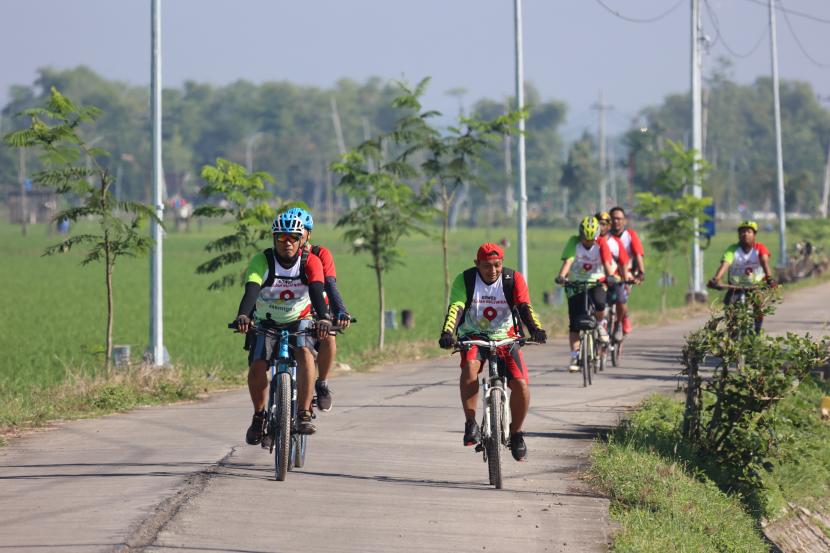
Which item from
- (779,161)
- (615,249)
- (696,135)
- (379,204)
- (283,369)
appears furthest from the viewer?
(779,161)

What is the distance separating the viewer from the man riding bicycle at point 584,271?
17891 millimetres

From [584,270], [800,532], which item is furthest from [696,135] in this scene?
[800,532]

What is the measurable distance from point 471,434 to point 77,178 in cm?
859

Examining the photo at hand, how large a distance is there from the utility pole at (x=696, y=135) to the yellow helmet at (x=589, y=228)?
16.3 meters

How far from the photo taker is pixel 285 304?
10.9m

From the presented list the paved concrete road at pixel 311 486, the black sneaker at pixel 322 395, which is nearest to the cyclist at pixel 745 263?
the paved concrete road at pixel 311 486

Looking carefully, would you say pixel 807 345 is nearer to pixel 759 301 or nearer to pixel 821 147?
pixel 759 301

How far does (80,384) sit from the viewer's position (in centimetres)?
1614

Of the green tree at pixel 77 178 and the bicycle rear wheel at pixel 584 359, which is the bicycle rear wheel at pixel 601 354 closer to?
the bicycle rear wheel at pixel 584 359

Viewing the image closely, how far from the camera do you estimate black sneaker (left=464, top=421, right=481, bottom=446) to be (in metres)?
10.7

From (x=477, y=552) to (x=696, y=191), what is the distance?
28.8 metres

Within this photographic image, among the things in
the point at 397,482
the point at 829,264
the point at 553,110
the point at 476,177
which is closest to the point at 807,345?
the point at 397,482

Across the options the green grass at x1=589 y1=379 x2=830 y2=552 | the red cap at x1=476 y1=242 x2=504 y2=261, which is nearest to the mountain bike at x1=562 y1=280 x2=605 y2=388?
the green grass at x1=589 y1=379 x2=830 y2=552

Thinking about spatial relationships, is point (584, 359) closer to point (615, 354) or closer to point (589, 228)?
point (589, 228)
